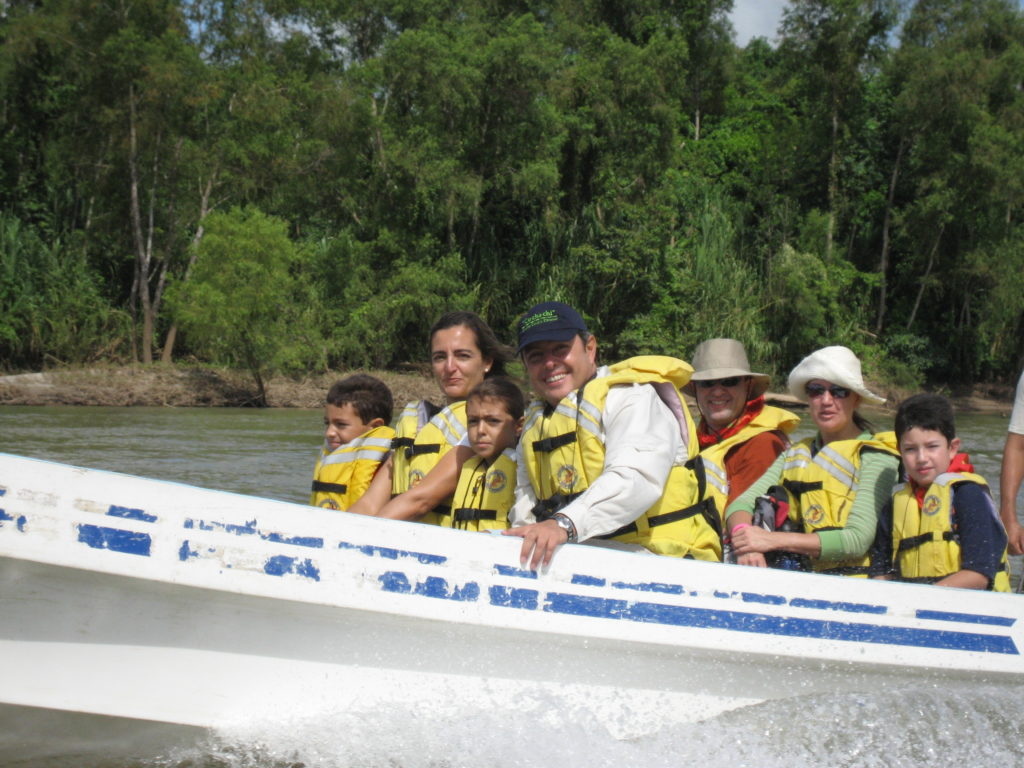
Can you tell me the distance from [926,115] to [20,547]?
24.5m

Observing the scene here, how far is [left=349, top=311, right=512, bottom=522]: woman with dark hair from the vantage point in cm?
338

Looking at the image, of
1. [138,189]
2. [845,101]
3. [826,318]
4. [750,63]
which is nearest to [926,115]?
[845,101]

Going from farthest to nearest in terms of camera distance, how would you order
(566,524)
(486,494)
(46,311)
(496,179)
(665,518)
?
1. (496,179)
2. (46,311)
3. (486,494)
4. (665,518)
5. (566,524)

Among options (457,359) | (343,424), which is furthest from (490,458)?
(343,424)

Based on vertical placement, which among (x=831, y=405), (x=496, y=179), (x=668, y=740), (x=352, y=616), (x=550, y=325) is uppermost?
(x=496, y=179)

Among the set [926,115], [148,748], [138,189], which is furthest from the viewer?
[926,115]

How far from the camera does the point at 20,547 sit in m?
2.67

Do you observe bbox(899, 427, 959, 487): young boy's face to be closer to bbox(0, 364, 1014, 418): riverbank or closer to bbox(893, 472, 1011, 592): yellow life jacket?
bbox(893, 472, 1011, 592): yellow life jacket

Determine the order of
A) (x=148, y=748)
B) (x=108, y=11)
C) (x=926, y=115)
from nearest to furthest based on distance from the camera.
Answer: (x=148, y=748) → (x=108, y=11) → (x=926, y=115)

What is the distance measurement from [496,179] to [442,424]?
20.0m

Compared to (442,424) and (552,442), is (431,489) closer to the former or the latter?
(442,424)

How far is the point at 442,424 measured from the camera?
11.3 ft

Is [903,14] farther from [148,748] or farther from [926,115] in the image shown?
[148,748]

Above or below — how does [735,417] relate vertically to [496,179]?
below
